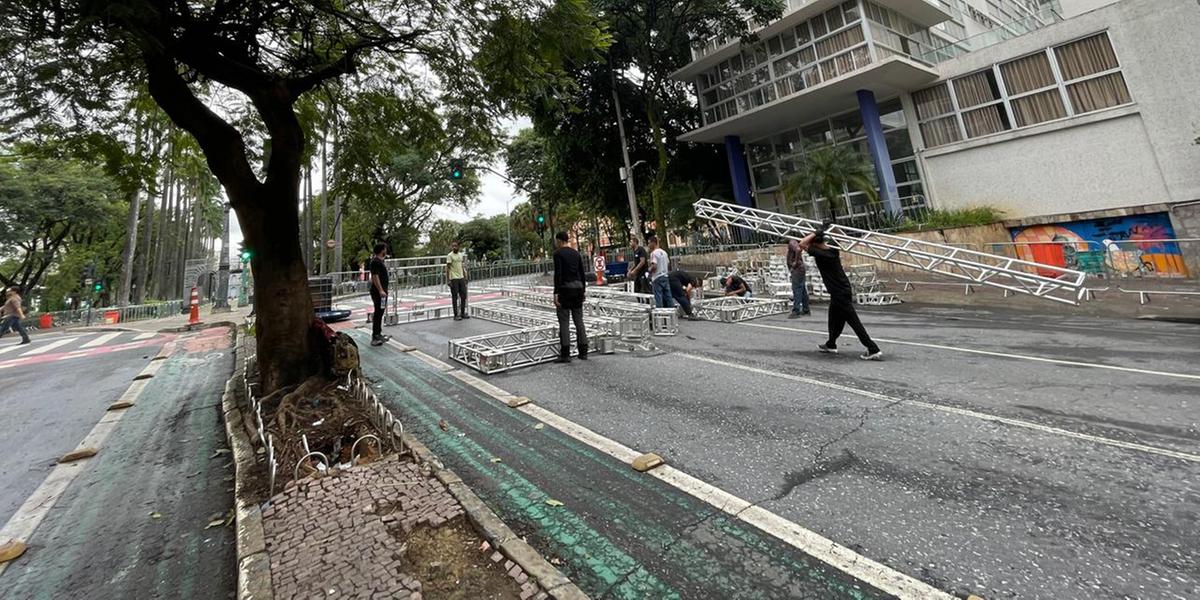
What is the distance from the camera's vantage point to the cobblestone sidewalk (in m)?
2.01

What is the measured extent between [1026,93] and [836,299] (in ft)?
60.1

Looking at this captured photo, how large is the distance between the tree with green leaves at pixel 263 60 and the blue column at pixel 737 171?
19.1 meters

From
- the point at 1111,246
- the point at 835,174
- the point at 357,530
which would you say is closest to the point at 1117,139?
the point at 1111,246

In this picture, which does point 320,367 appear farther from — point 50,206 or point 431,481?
point 50,206

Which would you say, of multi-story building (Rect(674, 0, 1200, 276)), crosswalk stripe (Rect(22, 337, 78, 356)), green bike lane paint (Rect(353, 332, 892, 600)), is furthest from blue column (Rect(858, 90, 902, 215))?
crosswalk stripe (Rect(22, 337, 78, 356))

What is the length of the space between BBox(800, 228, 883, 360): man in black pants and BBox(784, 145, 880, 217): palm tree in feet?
46.3

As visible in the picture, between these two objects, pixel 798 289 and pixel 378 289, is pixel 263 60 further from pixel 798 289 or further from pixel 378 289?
pixel 798 289

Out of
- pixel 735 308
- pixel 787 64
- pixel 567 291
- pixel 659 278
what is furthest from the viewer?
pixel 787 64

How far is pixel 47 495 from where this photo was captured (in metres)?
3.32

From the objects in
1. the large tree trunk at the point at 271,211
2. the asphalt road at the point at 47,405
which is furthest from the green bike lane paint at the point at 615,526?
the asphalt road at the point at 47,405

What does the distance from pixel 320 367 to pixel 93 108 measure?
4.39 metres

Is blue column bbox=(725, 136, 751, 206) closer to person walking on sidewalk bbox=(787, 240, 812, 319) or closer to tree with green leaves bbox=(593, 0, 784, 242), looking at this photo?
tree with green leaves bbox=(593, 0, 784, 242)

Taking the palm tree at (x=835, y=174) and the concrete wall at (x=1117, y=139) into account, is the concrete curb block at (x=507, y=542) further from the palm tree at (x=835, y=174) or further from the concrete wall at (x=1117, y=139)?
the concrete wall at (x=1117, y=139)

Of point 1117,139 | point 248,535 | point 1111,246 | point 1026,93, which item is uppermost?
point 1026,93
